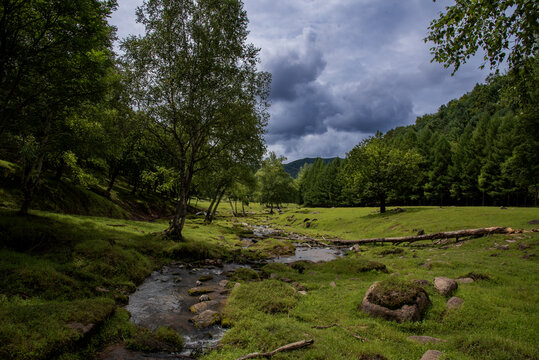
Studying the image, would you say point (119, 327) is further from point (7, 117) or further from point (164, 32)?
point (164, 32)

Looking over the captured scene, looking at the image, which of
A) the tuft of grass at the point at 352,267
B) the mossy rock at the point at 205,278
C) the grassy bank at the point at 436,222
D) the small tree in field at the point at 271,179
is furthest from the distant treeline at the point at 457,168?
the small tree in field at the point at 271,179

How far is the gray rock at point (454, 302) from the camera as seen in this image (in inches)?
341

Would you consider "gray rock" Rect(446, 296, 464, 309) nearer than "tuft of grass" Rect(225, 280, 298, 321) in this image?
Yes

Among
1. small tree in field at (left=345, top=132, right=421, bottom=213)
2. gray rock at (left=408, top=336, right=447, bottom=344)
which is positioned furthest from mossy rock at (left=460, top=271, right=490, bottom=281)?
small tree in field at (left=345, top=132, right=421, bottom=213)

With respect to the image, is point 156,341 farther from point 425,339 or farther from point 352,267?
point 352,267

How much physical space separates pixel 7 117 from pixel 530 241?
35.6 m

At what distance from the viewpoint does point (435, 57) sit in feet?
28.6

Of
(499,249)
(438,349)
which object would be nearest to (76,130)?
(438,349)

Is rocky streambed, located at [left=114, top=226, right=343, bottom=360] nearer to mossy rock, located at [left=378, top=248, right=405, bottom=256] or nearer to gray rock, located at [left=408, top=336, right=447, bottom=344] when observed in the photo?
gray rock, located at [left=408, top=336, right=447, bottom=344]

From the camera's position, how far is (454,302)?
8891mm

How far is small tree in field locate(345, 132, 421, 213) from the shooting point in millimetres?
47031

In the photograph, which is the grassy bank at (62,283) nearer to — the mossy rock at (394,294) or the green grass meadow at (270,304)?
the green grass meadow at (270,304)

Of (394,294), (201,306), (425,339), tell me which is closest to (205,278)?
(201,306)

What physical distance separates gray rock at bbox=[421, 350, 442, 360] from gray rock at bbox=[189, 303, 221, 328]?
21.6 feet
